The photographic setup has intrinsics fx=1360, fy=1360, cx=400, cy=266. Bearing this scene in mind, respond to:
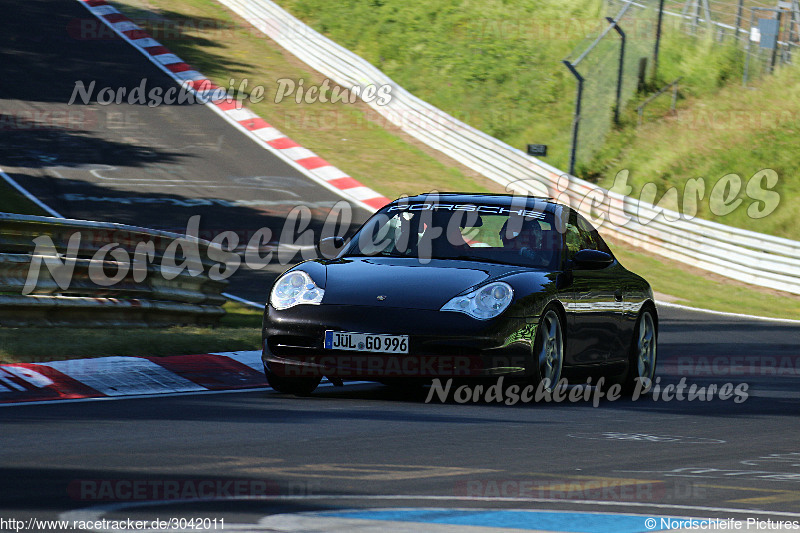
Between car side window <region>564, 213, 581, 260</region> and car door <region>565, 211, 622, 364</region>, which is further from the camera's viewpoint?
car side window <region>564, 213, 581, 260</region>

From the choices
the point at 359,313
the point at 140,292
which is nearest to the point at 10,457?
the point at 359,313

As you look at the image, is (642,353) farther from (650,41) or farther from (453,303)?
(650,41)

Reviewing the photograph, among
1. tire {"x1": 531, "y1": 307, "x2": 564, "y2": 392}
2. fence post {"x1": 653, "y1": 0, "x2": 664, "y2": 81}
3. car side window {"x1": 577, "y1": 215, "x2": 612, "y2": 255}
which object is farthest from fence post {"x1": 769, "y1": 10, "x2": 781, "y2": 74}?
tire {"x1": 531, "y1": 307, "x2": 564, "y2": 392}

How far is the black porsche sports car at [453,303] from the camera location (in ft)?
27.5

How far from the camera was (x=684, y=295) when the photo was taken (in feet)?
67.4

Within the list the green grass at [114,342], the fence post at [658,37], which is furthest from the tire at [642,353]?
the fence post at [658,37]

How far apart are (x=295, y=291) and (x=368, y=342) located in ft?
2.13

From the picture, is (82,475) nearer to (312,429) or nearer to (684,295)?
(312,429)

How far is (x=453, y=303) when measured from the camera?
8445 mm

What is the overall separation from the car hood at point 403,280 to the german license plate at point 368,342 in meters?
0.20

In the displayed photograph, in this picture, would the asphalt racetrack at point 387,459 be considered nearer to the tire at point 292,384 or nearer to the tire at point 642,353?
the tire at point 292,384

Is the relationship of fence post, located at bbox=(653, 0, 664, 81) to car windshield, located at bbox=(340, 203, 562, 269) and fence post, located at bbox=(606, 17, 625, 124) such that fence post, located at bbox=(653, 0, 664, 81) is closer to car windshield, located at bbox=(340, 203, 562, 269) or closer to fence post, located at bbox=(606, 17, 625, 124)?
fence post, located at bbox=(606, 17, 625, 124)

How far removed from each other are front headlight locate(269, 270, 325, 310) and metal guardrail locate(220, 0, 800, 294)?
590 inches

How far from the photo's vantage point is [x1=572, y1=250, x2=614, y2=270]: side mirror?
918 centimetres
